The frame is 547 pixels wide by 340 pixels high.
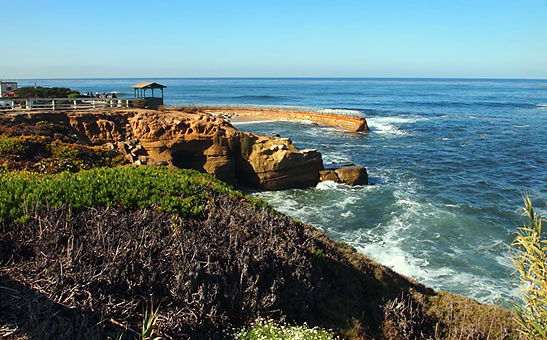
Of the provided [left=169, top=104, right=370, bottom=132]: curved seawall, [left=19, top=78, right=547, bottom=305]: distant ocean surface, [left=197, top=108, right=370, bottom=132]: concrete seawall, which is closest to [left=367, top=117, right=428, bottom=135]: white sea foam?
[left=169, top=104, right=370, bottom=132]: curved seawall

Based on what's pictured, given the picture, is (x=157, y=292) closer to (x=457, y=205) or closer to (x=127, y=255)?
(x=127, y=255)

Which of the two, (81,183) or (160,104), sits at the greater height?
(160,104)

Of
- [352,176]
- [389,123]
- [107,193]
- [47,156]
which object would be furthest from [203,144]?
[389,123]

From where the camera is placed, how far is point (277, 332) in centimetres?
588

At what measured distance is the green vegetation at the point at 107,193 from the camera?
7361 millimetres

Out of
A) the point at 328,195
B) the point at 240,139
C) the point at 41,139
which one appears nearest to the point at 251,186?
the point at 240,139

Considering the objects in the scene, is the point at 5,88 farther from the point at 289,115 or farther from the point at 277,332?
the point at 289,115

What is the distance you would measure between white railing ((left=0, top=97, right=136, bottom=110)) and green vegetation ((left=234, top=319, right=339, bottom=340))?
81.7 ft

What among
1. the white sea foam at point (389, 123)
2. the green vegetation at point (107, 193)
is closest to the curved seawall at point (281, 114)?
the white sea foam at point (389, 123)

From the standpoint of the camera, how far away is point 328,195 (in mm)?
23453

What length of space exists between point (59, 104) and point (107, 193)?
22.3m

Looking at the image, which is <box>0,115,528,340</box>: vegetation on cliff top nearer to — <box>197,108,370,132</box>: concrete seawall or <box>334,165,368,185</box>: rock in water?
<box>334,165,368,185</box>: rock in water

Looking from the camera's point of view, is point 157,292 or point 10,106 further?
point 10,106

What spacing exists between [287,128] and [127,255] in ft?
150
